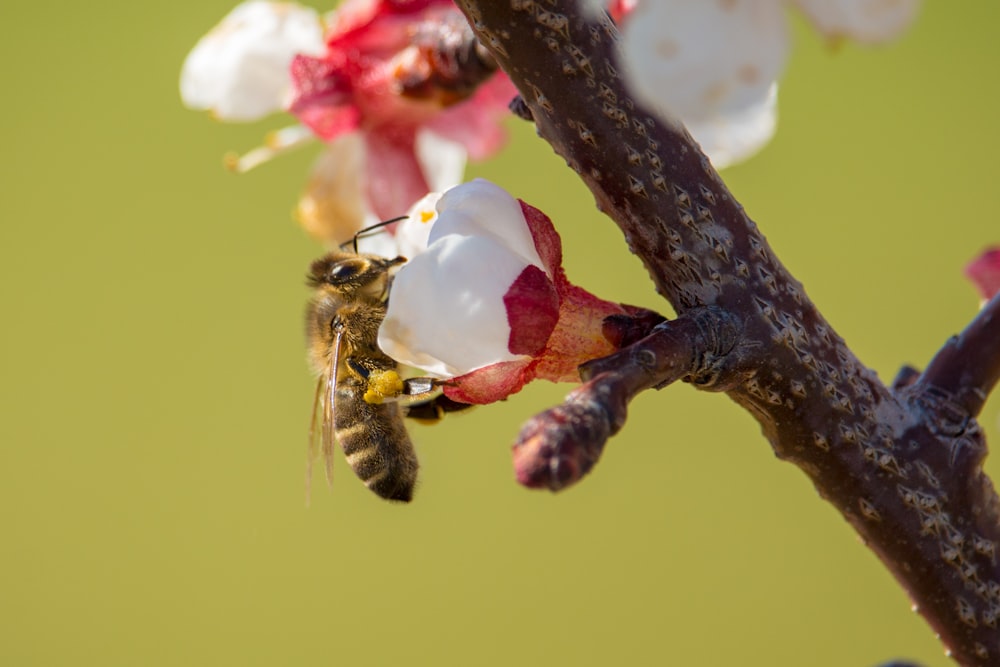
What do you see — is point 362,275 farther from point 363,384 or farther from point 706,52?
point 706,52

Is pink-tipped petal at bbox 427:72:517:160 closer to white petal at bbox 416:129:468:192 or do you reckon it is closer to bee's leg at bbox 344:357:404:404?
white petal at bbox 416:129:468:192

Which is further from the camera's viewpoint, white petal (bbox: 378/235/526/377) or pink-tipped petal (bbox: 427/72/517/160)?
pink-tipped petal (bbox: 427/72/517/160)

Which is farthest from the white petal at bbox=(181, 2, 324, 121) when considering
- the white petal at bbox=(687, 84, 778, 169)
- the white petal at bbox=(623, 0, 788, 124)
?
the white petal at bbox=(623, 0, 788, 124)

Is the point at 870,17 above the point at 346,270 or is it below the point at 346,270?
below

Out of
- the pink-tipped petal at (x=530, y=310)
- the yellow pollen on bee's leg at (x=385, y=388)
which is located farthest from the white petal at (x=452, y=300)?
the yellow pollen on bee's leg at (x=385, y=388)

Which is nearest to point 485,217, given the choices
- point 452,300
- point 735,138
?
point 452,300

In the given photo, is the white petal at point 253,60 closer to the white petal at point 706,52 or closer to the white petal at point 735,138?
the white petal at point 735,138
